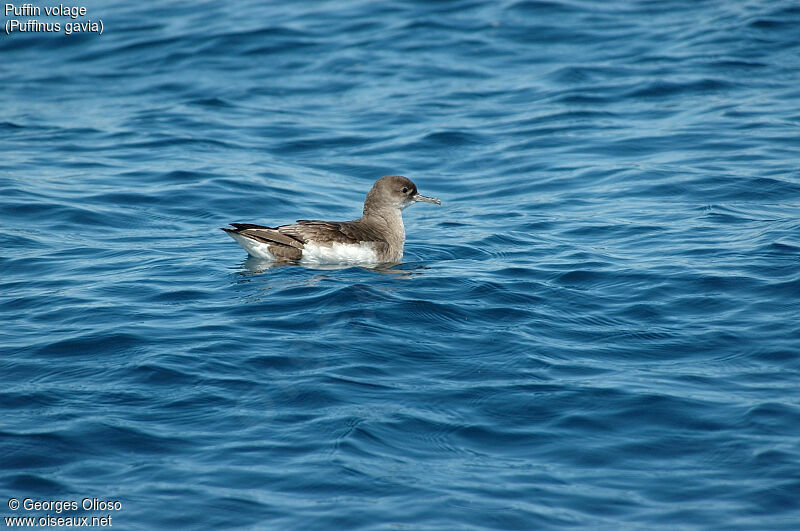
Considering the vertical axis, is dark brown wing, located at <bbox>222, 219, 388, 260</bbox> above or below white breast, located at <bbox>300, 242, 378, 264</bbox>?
above

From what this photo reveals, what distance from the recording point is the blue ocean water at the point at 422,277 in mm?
5922

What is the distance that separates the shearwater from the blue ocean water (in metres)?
0.26

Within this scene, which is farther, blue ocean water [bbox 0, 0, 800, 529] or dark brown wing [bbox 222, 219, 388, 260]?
dark brown wing [bbox 222, 219, 388, 260]

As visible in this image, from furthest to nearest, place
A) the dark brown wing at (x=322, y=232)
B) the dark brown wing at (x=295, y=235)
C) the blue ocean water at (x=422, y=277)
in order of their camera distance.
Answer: the dark brown wing at (x=322, y=232) < the dark brown wing at (x=295, y=235) < the blue ocean water at (x=422, y=277)

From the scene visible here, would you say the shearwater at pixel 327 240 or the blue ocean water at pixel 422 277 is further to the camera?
the shearwater at pixel 327 240

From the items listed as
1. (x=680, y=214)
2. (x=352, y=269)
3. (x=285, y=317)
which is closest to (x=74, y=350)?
(x=285, y=317)

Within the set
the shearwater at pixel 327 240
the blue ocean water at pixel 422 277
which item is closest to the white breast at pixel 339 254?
the shearwater at pixel 327 240

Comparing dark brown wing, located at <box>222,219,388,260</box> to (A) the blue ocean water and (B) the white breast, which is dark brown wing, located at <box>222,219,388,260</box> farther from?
(A) the blue ocean water

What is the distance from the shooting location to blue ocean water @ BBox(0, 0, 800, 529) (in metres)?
5.92

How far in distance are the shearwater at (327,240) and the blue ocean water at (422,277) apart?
260 millimetres

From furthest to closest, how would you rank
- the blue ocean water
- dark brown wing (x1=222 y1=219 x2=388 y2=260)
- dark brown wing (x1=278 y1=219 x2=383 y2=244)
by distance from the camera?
dark brown wing (x1=278 y1=219 x2=383 y2=244)
dark brown wing (x1=222 y1=219 x2=388 y2=260)
the blue ocean water

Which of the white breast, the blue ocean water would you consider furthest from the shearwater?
the blue ocean water

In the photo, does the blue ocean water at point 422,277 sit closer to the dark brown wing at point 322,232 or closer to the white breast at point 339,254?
the white breast at point 339,254

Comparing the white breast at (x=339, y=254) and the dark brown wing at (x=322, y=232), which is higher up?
the dark brown wing at (x=322, y=232)
